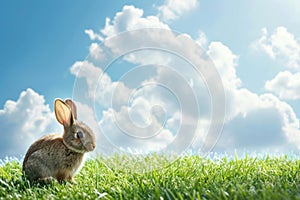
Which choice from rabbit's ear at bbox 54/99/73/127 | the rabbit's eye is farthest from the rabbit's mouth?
rabbit's ear at bbox 54/99/73/127

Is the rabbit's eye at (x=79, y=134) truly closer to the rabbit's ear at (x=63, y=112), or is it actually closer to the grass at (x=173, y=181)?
the rabbit's ear at (x=63, y=112)

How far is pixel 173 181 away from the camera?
4.02 m

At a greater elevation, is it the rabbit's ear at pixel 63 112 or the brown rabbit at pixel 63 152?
the rabbit's ear at pixel 63 112

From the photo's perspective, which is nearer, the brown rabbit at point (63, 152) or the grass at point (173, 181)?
the grass at point (173, 181)

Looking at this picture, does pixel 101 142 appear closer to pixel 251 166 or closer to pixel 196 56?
pixel 196 56

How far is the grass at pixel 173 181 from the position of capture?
3.38m

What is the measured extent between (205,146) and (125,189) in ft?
3.59

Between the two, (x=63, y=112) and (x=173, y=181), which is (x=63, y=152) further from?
(x=173, y=181)

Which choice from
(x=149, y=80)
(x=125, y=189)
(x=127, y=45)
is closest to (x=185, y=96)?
(x=149, y=80)

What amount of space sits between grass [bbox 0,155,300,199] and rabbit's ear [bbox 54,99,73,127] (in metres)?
0.65

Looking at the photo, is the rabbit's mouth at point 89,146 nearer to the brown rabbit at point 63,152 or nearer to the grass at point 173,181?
the brown rabbit at point 63,152

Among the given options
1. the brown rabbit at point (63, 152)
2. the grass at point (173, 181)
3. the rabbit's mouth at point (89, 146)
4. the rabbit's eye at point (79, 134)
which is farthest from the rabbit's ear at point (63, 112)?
the grass at point (173, 181)

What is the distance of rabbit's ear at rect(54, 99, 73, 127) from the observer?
439 cm

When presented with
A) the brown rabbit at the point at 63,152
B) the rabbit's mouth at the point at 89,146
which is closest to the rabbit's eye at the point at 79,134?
the brown rabbit at the point at 63,152
